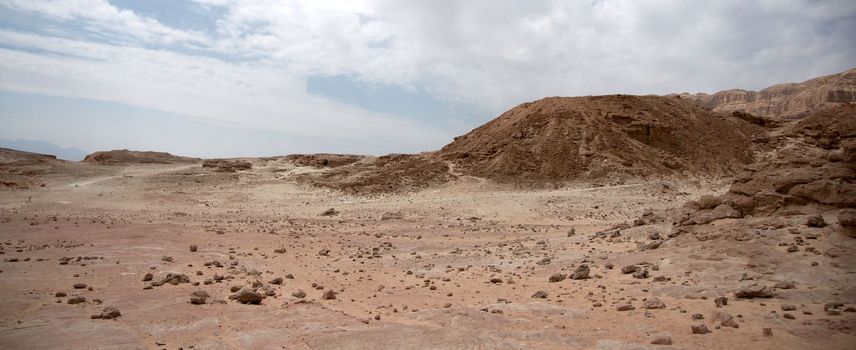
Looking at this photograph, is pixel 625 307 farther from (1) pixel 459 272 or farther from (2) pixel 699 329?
(1) pixel 459 272

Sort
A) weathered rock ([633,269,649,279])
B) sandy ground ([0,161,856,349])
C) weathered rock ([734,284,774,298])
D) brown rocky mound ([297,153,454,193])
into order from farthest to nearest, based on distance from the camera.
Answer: brown rocky mound ([297,153,454,193]) < weathered rock ([633,269,649,279]) < weathered rock ([734,284,774,298]) < sandy ground ([0,161,856,349])

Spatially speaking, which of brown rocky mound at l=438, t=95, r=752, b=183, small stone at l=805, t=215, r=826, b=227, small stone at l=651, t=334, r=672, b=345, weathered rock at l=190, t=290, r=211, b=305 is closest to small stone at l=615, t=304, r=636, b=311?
small stone at l=651, t=334, r=672, b=345

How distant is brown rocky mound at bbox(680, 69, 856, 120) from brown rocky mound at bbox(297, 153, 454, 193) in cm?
3884

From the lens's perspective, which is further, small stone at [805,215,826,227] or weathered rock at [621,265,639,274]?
weathered rock at [621,265,639,274]

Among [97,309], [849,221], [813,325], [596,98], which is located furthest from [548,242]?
[596,98]

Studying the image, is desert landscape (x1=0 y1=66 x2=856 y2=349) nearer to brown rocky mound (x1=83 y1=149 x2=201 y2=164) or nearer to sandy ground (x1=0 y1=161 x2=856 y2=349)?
sandy ground (x1=0 y1=161 x2=856 y2=349)

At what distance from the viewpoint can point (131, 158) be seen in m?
44.8

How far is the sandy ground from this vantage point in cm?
610

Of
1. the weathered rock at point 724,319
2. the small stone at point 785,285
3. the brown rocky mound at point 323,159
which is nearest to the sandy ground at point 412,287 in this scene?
the weathered rock at point 724,319

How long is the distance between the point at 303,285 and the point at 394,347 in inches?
157

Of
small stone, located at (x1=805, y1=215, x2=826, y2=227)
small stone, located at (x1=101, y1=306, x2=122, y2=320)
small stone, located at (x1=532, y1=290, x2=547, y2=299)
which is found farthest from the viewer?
small stone, located at (x1=805, y1=215, x2=826, y2=227)

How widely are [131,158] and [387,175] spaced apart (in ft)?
81.6

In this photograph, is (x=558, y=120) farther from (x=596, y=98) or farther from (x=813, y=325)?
(x=813, y=325)

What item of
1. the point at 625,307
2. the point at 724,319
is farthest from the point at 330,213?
the point at 724,319
